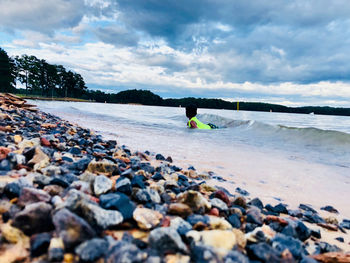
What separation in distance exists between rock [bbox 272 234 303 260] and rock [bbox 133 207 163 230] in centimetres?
78

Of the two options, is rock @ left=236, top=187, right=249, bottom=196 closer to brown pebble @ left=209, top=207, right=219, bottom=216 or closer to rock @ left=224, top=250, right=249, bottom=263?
brown pebble @ left=209, top=207, right=219, bottom=216

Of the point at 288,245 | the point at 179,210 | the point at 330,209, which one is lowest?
the point at 330,209

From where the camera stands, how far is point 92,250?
1.08 meters

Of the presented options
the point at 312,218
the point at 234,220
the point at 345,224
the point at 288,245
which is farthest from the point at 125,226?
the point at 345,224

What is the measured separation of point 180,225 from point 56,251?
709mm

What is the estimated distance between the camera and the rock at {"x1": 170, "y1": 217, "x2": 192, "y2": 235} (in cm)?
139

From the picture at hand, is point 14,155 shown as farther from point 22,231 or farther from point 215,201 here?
point 215,201

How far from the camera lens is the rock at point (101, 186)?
172 centimetres

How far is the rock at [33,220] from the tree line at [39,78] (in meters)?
67.8

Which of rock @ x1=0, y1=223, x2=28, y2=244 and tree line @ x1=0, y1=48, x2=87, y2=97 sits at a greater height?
tree line @ x1=0, y1=48, x2=87, y2=97

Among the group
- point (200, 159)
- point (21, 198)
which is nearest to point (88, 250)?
point (21, 198)

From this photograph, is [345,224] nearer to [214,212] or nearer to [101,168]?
[214,212]

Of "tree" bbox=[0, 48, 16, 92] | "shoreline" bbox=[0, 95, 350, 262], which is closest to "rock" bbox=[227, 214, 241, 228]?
"shoreline" bbox=[0, 95, 350, 262]

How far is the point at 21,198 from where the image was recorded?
1.41 metres
